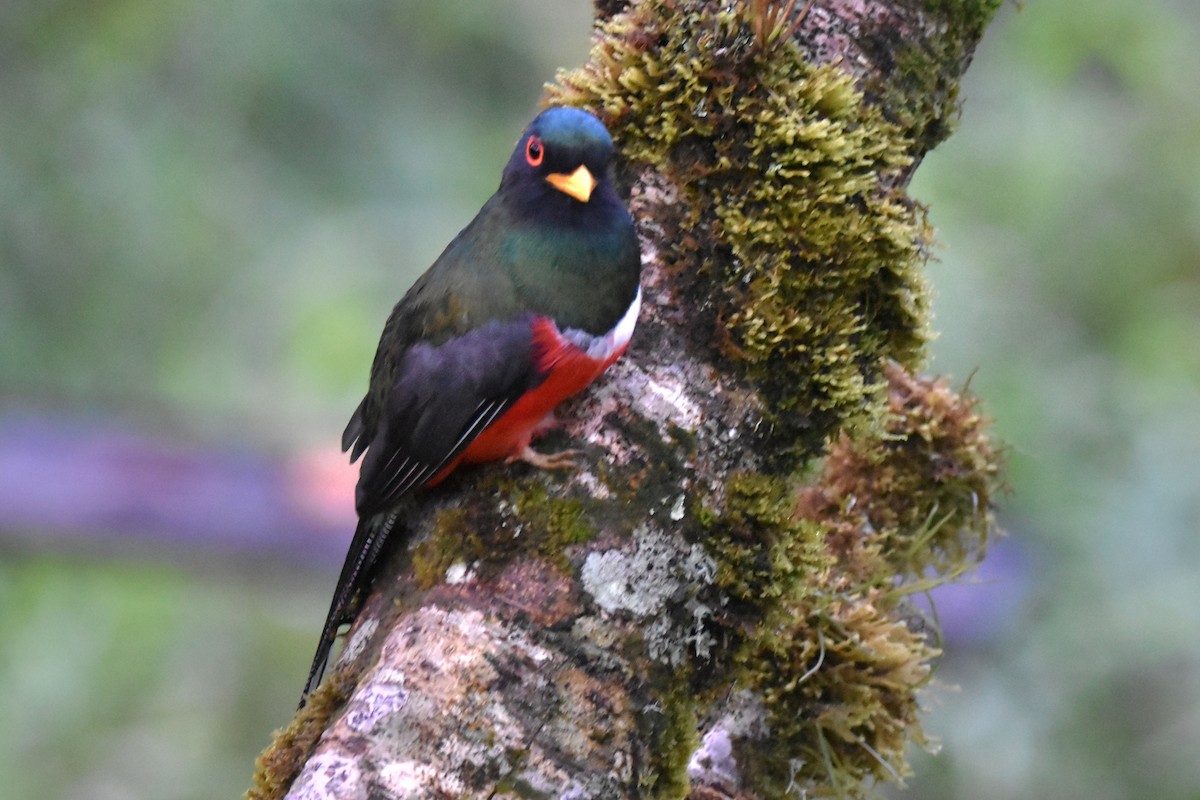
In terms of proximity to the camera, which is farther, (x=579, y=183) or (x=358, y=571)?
(x=579, y=183)

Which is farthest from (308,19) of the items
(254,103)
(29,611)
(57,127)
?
(29,611)

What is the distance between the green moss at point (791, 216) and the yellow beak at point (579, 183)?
0.18 metres

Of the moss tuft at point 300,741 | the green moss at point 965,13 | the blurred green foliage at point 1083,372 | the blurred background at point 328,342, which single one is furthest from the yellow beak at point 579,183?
the blurred background at point 328,342

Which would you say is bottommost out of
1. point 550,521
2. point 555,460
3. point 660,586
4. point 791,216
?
point 660,586

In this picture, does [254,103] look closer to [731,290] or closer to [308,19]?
[308,19]

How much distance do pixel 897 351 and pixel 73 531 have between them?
523 cm

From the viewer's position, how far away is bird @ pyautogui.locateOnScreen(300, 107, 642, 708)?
254cm

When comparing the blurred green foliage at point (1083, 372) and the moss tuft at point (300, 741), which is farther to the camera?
the blurred green foliage at point (1083, 372)

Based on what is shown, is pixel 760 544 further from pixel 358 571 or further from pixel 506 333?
pixel 358 571

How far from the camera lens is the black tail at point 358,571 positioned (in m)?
2.53

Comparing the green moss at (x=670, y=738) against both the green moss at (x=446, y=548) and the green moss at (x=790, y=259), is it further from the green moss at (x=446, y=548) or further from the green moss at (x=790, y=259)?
the green moss at (x=446, y=548)

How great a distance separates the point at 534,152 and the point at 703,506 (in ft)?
3.08

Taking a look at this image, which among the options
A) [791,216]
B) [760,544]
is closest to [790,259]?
[791,216]

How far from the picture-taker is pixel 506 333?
2664 millimetres
